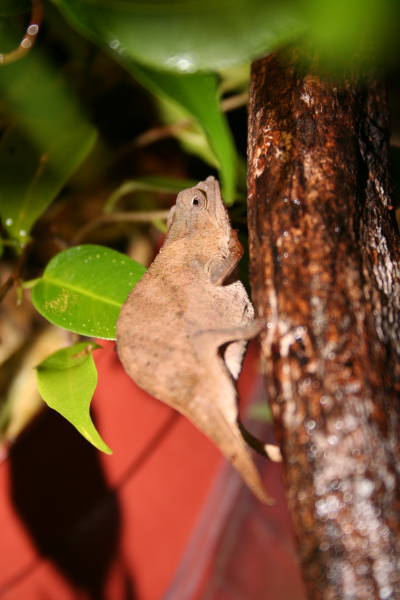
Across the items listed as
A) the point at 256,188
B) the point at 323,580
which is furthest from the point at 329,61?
the point at 323,580

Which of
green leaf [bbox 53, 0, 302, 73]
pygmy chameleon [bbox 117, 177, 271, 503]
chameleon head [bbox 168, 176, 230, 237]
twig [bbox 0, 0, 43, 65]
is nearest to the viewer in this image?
green leaf [bbox 53, 0, 302, 73]

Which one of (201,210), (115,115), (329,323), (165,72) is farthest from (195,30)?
(115,115)

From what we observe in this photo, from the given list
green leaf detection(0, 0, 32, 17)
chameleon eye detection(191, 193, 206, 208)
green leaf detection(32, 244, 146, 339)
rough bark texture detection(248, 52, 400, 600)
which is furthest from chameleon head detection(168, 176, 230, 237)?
green leaf detection(0, 0, 32, 17)

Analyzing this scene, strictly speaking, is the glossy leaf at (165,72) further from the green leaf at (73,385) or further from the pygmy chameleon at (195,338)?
the green leaf at (73,385)

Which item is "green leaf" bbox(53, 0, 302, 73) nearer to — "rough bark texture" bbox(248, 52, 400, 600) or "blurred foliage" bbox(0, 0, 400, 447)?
"blurred foliage" bbox(0, 0, 400, 447)

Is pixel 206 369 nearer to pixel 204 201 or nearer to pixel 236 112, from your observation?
pixel 204 201

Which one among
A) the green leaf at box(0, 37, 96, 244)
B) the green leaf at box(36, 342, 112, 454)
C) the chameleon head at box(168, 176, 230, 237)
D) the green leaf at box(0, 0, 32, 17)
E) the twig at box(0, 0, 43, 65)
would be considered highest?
the green leaf at box(0, 0, 32, 17)

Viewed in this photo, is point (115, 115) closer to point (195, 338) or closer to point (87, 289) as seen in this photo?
point (87, 289)
